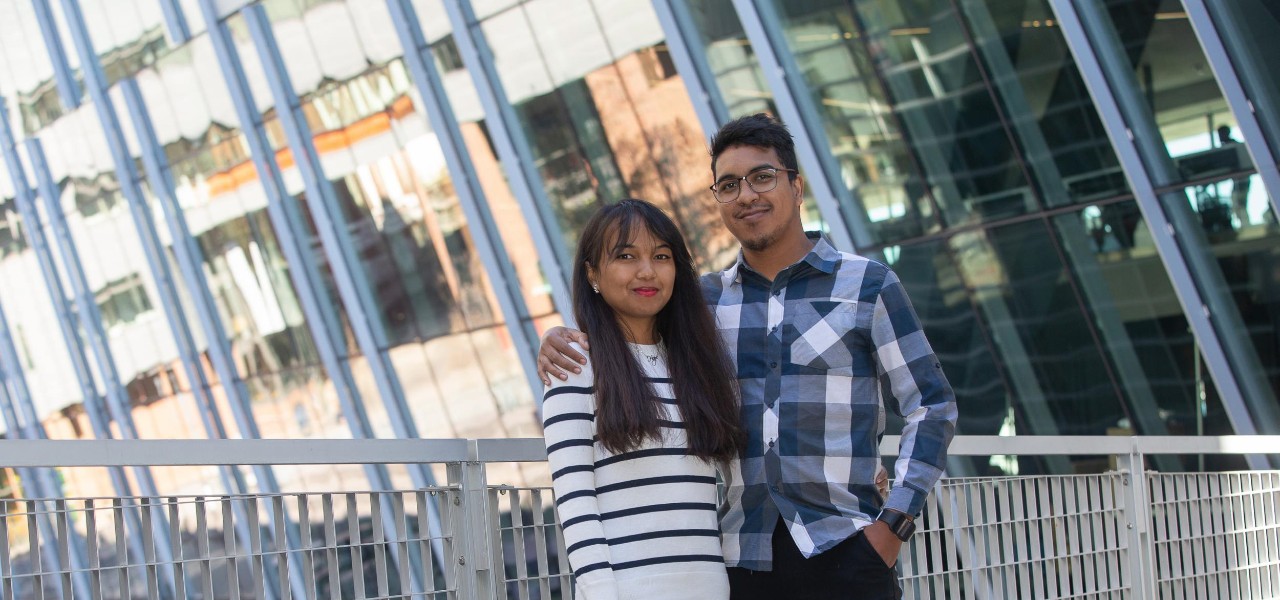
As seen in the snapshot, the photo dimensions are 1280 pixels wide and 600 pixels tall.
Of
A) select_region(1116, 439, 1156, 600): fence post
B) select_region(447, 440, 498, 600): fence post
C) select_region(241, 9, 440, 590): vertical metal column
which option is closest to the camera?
select_region(447, 440, 498, 600): fence post

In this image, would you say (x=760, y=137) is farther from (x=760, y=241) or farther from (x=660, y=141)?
(x=660, y=141)

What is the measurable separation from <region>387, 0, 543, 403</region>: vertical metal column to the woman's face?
12440mm

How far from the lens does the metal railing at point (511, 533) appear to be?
10.00ft

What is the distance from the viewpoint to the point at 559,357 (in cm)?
306

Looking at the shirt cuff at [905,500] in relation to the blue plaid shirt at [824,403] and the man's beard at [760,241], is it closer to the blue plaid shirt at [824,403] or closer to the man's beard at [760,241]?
the blue plaid shirt at [824,403]

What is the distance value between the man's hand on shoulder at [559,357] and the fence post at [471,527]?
1.72ft

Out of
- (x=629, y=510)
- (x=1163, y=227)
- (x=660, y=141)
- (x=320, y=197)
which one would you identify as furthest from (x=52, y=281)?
(x=629, y=510)

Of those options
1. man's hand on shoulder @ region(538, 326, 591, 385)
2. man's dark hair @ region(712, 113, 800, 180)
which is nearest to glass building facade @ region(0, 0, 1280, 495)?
man's dark hair @ region(712, 113, 800, 180)

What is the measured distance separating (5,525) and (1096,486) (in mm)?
3664

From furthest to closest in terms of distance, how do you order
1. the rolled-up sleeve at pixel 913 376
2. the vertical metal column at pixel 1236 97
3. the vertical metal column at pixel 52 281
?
the vertical metal column at pixel 52 281
the vertical metal column at pixel 1236 97
the rolled-up sleeve at pixel 913 376

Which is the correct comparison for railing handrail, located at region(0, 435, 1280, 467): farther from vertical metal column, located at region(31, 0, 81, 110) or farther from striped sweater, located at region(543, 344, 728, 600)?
vertical metal column, located at region(31, 0, 81, 110)

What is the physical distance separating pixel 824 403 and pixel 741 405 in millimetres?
186

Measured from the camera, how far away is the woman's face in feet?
10.3

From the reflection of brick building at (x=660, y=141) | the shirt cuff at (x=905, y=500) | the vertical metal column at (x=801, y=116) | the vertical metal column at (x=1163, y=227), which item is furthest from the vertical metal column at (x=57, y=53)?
the shirt cuff at (x=905, y=500)
